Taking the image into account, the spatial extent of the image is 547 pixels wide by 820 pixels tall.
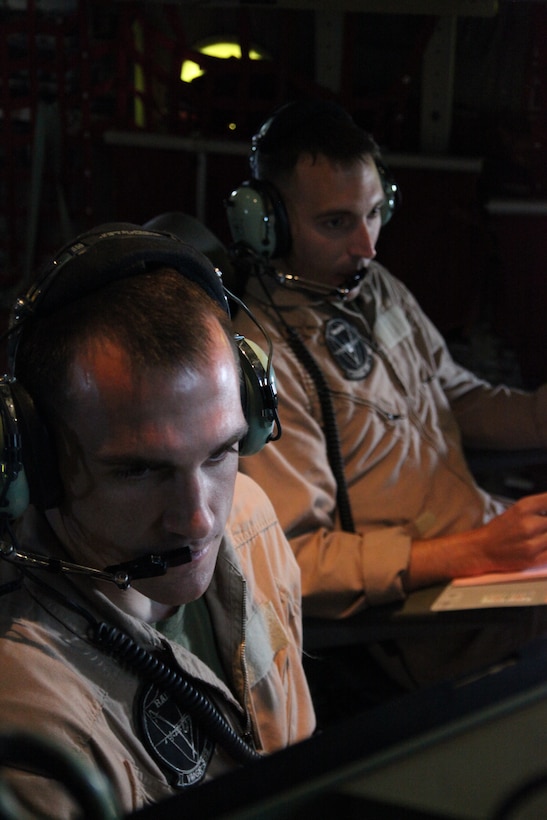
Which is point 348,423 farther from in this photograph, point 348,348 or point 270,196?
point 270,196

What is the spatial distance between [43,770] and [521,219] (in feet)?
8.99

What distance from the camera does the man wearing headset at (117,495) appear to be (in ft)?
2.73

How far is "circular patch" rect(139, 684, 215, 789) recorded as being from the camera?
0.89 meters

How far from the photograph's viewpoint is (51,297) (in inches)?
34.3

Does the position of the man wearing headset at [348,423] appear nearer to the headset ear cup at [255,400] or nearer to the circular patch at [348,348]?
the circular patch at [348,348]

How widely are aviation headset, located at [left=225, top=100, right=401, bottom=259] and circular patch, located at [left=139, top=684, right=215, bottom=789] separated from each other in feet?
3.30

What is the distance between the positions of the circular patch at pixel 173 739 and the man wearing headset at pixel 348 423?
58cm

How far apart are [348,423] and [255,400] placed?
745mm

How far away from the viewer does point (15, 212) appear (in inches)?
136

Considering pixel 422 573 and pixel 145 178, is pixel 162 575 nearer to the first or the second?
pixel 422 573

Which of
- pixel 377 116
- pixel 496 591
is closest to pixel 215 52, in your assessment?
pixel 377 116

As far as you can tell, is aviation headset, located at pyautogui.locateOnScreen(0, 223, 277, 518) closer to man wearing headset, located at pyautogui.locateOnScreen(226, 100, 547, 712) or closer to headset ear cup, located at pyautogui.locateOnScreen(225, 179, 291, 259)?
man wearing headset, located at pyautogui.locateOnScreen(226, 100, 547, 712)

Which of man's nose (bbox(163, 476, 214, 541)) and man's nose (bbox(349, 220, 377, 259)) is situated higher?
man's nose (bbox(349, 220, 377, 259))

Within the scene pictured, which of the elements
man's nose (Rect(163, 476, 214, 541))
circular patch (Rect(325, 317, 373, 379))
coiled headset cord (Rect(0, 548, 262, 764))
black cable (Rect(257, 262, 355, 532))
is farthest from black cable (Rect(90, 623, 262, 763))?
A: circular patch (Rect(325, 317, 373, 379))
